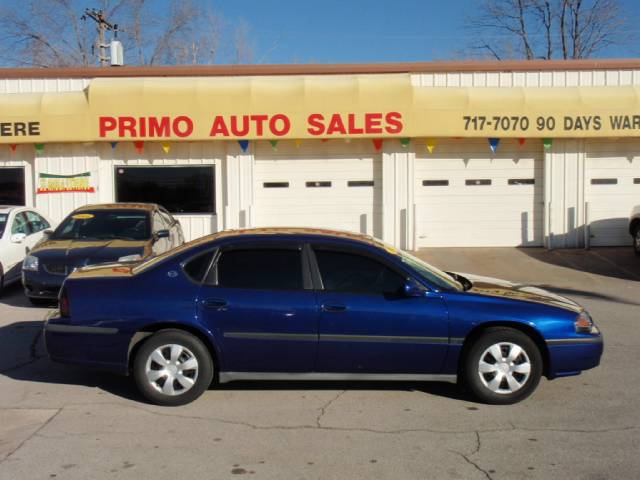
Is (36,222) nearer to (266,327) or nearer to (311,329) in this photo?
(266,327)

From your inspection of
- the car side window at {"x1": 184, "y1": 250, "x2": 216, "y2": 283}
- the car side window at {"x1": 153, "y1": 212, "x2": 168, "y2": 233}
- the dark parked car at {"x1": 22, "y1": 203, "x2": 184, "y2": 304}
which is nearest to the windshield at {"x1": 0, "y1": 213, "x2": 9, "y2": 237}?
the dark parked car at {"x1": 22, "y1": 203, "x2": 184, "y2": 304}

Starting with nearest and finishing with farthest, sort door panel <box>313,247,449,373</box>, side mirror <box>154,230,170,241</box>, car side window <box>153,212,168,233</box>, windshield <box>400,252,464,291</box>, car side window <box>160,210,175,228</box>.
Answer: door panel <box>313,247,449,373</box>, windshield <box>400,252,464,291</box>, side mirror <box>154,230,170,241</box>, car side window <box>153,212,168,233</box>, car side window <box>160,210,175,228</box>

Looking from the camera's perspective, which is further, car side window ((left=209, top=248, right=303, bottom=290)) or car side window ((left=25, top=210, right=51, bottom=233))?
car side window ((left=25, top=210, right=51, bottom=233))

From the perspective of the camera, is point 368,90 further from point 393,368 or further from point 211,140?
point 393,368

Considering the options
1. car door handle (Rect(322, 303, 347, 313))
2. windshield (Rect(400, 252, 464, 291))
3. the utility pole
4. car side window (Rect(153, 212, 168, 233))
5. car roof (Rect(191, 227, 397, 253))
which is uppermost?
the utility pole

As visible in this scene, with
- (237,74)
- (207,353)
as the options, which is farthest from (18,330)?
(237,74)

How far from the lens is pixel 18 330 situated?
9.23 metres

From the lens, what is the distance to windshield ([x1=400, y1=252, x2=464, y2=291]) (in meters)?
6.31

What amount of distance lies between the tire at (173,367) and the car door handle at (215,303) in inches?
11.9

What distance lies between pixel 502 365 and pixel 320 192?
35.9 ft

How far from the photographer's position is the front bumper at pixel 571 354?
608 centimetres

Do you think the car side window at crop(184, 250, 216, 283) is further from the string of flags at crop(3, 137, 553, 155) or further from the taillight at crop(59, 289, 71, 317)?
the string of flags at crop(3, 137, 553, 155)

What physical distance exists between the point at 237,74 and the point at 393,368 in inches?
463

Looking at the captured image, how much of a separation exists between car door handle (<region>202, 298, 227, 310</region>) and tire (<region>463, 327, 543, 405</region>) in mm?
2082
